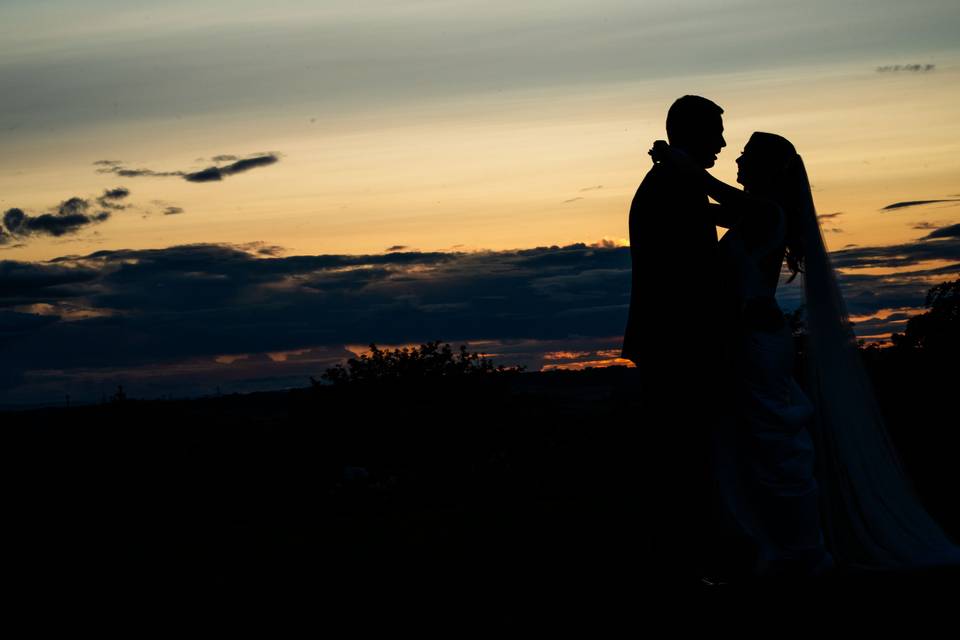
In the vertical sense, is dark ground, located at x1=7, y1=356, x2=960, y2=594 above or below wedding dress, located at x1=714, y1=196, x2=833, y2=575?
below

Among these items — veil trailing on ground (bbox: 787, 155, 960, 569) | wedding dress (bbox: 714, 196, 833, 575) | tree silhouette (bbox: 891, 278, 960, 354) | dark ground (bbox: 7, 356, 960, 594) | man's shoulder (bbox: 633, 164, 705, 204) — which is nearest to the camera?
man's shoulder (bbox: 633, 164, 705, 204)

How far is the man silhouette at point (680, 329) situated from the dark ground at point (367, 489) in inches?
14.5

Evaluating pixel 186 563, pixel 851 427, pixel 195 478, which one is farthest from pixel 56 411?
pixel 851 427

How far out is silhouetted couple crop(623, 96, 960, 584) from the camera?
8.01m

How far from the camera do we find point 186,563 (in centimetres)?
1081

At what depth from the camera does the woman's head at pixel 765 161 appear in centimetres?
867

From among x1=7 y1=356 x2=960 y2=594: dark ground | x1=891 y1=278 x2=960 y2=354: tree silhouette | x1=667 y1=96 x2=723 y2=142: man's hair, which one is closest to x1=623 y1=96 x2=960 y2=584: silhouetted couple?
x1=667 y1=96 x2=723 y2=142: man's hair

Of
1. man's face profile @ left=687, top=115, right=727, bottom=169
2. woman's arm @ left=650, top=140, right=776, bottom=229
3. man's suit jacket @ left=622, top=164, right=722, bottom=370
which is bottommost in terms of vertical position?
man's suit jacket @ left=622, top=164, right=722, bottom=370

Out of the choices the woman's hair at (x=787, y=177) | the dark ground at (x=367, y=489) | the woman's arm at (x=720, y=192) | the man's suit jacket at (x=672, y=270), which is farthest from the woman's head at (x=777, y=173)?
the dark ground at (x=367, y=489)

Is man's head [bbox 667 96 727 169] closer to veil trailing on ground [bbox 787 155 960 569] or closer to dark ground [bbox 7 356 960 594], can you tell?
veil trailing on ground [bbox 787 155 960 569]

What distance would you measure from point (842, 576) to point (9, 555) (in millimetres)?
8926

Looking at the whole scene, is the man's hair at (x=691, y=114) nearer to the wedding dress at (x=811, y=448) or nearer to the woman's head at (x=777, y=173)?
the woman's head at (x=777, y=173)

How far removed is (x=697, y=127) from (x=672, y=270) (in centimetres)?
99

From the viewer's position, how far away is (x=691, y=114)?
801 cm
